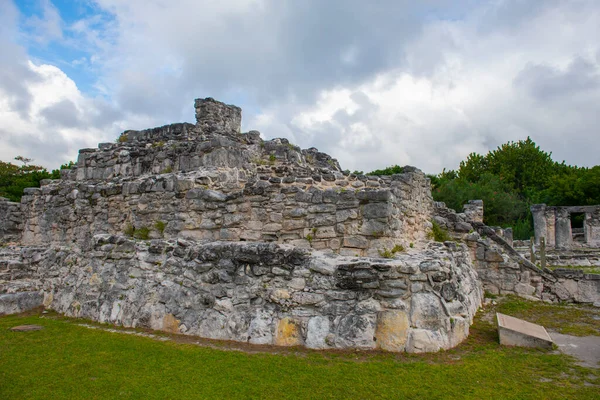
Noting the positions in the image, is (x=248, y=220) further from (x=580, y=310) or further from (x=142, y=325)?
(x=580, y=310)

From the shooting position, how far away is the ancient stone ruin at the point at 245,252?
524cm

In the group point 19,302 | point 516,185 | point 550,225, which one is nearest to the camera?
point 19,302

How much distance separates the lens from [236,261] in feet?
19.7

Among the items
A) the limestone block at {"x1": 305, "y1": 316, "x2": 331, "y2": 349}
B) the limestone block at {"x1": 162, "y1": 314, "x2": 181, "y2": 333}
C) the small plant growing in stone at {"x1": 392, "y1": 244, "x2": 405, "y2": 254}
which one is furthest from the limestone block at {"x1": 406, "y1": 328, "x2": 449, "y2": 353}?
the limestone block at {"x1": 162, "y1": 314, "x2": 181, "y2": 333}

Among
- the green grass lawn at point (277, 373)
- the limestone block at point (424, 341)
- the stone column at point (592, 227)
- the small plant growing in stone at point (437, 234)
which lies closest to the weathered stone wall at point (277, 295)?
the limestone block at point (424, 341)

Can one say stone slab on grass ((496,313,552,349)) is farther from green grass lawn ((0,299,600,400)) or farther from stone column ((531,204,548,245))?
stone column ((531,204,548,245))

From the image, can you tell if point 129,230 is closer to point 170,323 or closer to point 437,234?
point 170,323

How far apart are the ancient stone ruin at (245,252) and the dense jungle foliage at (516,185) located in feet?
66.2

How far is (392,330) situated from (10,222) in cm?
1020

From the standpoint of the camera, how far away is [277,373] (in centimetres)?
446

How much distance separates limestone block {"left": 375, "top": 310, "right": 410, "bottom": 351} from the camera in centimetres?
498

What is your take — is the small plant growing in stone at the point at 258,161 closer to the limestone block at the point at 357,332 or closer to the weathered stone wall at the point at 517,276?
the limestone block at the point at 357,332

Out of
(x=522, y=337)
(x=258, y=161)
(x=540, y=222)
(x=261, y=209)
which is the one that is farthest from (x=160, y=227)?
(x=540, y=222)

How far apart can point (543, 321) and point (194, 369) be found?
250 inches
